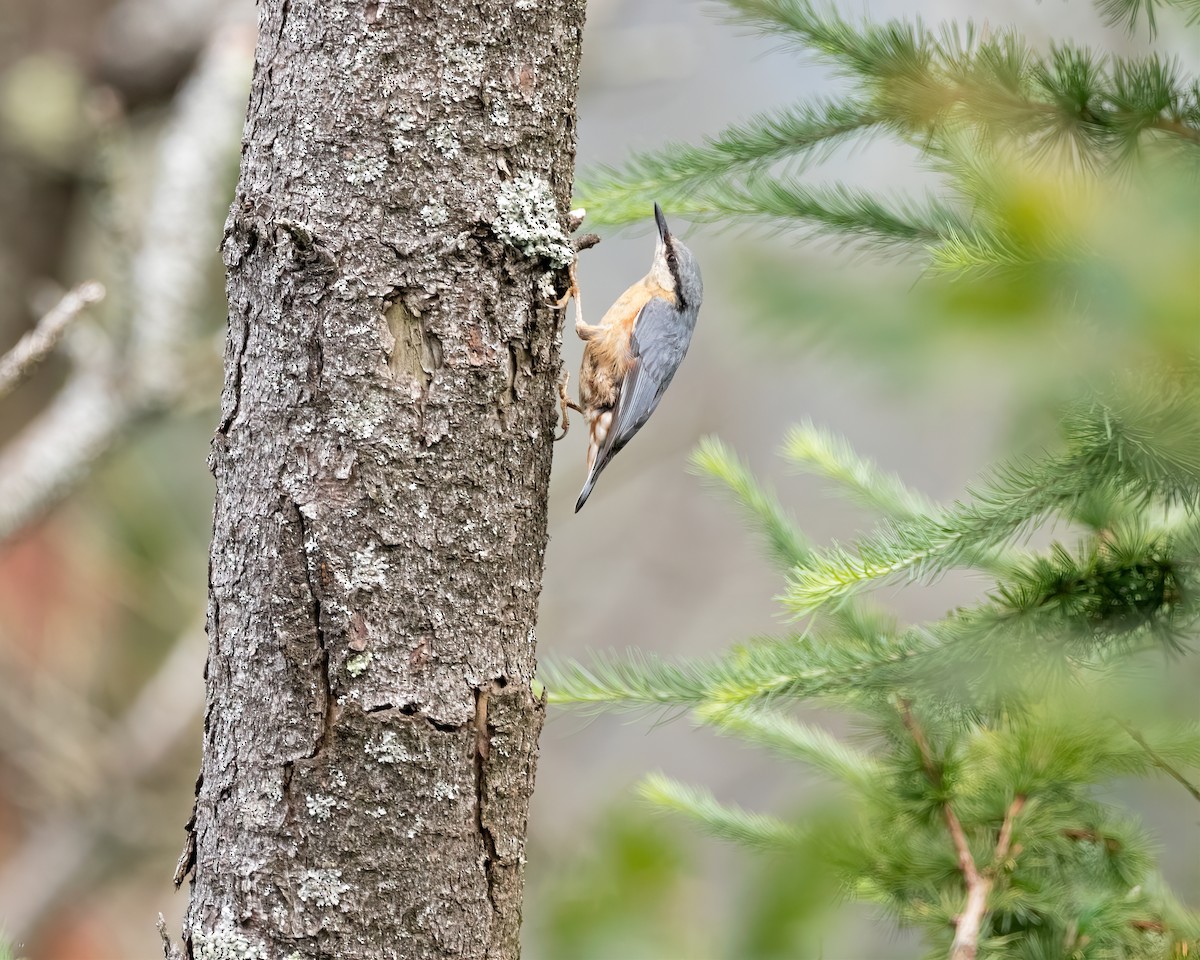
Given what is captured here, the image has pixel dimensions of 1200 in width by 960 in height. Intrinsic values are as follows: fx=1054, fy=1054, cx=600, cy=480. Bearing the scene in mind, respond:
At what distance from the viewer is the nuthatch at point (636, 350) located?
2.66 metres

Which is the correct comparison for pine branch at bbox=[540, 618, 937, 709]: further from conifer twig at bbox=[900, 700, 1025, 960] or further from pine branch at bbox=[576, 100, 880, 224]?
pine branch at bbox=[576, 100, 880, 224]

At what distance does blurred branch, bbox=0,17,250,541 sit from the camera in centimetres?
278

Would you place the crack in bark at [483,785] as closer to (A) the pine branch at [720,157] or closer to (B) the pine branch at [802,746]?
(B) the pine branch at [802,746]

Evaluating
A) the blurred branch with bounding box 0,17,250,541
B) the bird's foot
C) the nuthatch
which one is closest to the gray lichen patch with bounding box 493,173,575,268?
the bird's foot

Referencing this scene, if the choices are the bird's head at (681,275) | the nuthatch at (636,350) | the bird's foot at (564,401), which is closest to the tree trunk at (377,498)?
the bird's foot at (564,401)

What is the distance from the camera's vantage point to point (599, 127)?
8070 millimetres

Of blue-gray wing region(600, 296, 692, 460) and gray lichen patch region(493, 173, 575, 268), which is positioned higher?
blue-gray wing region(600, 296, 692, 460)

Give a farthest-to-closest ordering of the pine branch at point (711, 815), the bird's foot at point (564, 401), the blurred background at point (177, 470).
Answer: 1. the pine branch at point (711, 815)
2. the bird's foot at point (564, 401)
3. the blurred background at point (177, 470)

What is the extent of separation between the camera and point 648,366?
2.74 meters

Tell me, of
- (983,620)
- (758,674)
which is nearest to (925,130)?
(983,620)

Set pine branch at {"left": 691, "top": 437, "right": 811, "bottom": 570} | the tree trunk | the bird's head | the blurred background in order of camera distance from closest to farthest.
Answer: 1. the blurred background
2. the tree trunk
3. pine branch at {"left": 691, "top": 437, "right": 811, "bottom": 570}
4. the bird's head

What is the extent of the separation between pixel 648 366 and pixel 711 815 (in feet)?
4.41

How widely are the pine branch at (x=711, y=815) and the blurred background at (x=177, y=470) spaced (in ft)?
0.23

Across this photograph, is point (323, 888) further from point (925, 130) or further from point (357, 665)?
point (925, 130)
